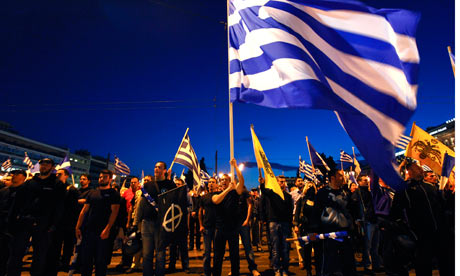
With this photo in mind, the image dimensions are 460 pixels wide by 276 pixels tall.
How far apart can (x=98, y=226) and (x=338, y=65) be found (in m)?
5.20

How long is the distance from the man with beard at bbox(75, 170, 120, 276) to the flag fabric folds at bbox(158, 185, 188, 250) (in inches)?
53.0

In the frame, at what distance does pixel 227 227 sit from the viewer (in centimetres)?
553

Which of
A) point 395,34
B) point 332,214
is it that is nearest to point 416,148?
point 332,214

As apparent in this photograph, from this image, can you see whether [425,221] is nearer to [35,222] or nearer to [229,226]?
[229,226]

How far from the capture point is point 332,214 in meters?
5.13

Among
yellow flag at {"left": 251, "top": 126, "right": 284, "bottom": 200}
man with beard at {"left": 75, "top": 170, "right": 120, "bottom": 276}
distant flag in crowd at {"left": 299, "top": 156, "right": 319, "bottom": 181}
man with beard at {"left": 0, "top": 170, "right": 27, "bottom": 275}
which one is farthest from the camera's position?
distant flag in crowd at {"left": 299, "top": 156, "right": 319, "bottom": 181}

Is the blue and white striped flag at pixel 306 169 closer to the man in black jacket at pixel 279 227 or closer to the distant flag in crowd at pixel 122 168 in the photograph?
the man in black jacket at pixel 279 227

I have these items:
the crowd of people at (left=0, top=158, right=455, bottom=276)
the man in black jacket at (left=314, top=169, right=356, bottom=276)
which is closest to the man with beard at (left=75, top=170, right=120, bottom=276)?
the crowd of people at (left=0, top=158, right=455, bottom=276)

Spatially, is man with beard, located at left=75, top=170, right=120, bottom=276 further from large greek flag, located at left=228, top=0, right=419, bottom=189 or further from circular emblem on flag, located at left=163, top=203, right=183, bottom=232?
large greek flag, located at left=228, top=0, right=419, bottom=189

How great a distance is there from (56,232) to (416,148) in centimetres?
858

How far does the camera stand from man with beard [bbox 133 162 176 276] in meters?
5.53

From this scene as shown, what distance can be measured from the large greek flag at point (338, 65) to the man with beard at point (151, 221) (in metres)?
2.66

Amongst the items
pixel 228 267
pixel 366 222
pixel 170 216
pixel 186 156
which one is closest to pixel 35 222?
pixel 170 216

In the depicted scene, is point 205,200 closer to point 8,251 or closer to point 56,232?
point 56,232
